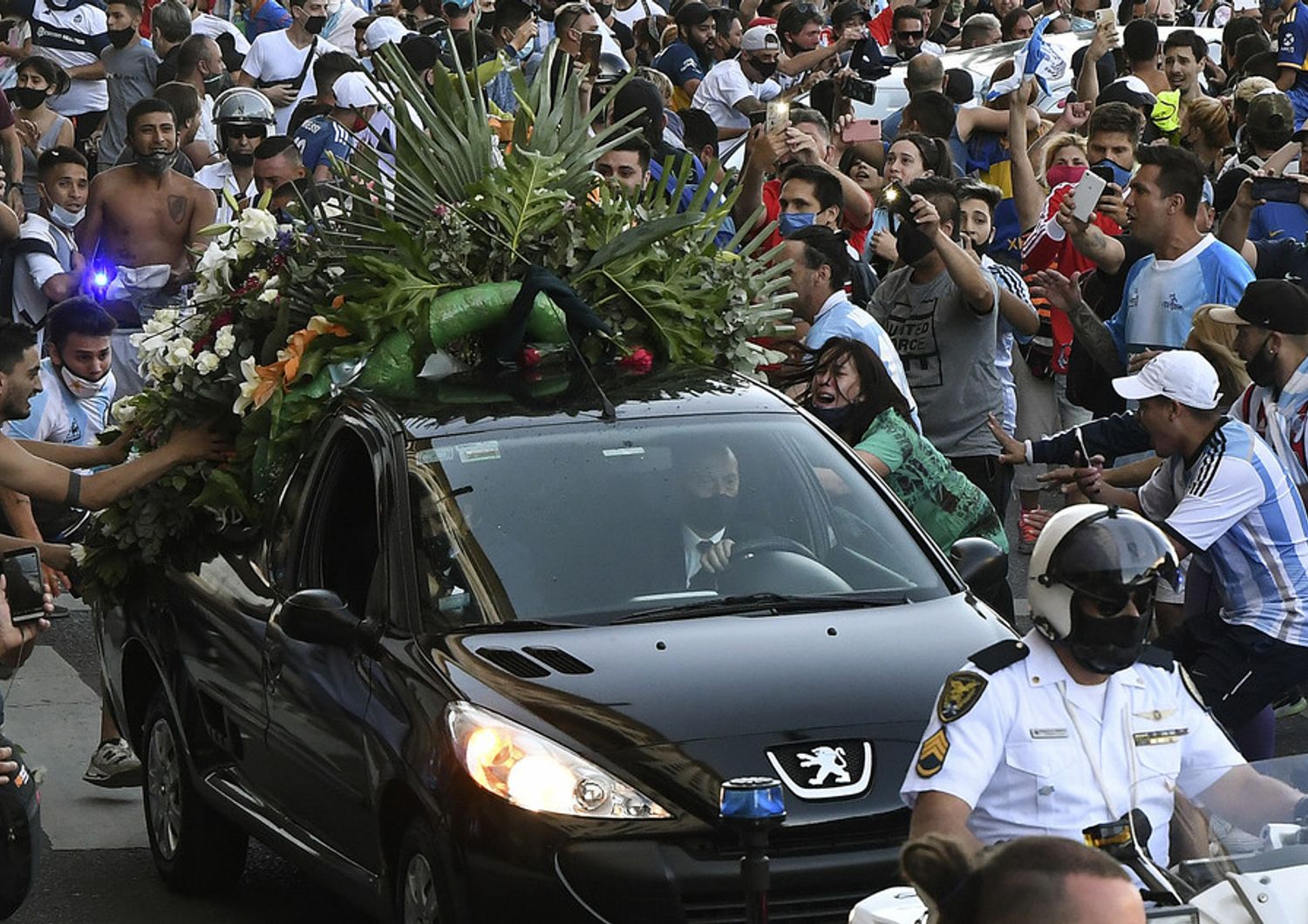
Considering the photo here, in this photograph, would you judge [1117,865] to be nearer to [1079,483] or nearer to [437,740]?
[437,740]

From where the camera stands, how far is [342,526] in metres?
6.58

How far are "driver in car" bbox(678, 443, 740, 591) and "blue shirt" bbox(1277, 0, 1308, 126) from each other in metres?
9.88

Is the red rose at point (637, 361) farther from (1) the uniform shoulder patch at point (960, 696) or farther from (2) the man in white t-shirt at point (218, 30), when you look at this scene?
(2) the man in white t-shirt at point (218, 30)

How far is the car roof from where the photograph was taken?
647 cm

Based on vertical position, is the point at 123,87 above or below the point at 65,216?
below

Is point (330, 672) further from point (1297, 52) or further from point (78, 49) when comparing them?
point (78, 49)

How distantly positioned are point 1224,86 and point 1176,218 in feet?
33.2

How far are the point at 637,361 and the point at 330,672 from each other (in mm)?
1644

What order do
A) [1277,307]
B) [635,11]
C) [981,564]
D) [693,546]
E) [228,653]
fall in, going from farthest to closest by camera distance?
1. [635,11]
2. [1277,307]
3. [228,653]
4. [693,546]
5. [981,564]

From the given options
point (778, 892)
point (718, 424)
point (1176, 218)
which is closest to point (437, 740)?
point (778, 892)

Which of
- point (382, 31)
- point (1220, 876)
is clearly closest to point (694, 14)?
point (382, 31)

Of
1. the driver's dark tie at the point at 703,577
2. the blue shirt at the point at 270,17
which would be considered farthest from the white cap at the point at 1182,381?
the blue shirt at the point at 270,17

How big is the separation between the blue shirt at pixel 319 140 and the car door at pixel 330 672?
6681 mm

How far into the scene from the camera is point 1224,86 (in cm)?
1892
